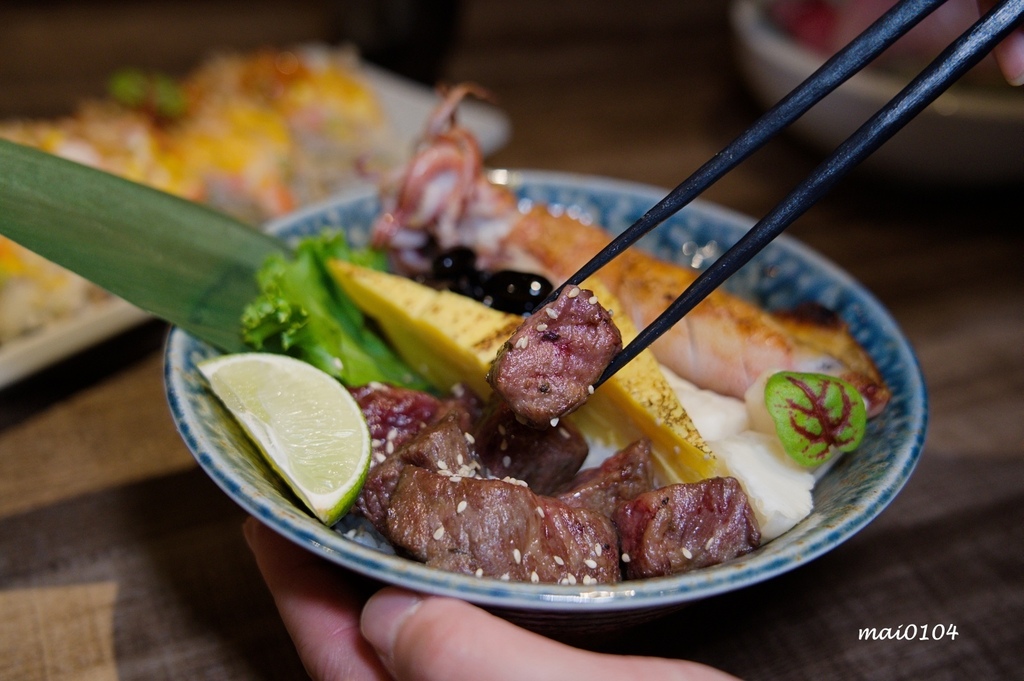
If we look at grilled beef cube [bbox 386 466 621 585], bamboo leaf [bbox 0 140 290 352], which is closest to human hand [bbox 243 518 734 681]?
grilled beef cube [bbox 386 466 621 585]

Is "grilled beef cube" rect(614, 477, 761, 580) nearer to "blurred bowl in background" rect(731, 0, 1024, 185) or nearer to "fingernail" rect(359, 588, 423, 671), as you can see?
"fingernail" rect(359, 588, 423, 671)

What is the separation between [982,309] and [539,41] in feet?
11.4

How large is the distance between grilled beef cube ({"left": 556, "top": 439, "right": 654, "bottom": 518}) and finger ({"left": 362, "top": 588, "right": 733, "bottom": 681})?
42 centimetres

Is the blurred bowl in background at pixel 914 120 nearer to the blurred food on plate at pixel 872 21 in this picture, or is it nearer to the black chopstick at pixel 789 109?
the blurred food on plate at pixel 872 21

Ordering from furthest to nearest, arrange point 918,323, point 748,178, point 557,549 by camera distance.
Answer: point 748,178
point 918,323
point 557,549

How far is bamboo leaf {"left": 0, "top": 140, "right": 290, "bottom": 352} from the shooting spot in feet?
5.87

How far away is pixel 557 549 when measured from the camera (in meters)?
1.50

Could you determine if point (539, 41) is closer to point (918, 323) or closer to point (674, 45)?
point (674, 45)

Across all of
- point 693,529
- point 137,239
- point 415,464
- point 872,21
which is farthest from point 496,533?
point 872,21

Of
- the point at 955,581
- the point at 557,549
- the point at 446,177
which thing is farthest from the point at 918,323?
the point at 557,549

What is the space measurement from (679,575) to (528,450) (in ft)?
1.38

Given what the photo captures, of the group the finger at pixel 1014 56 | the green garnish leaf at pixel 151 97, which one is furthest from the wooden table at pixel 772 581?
the green garnish leaf at pixel 151 97

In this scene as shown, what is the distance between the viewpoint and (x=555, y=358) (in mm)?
1506

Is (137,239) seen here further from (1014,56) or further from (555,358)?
(1014,56)
